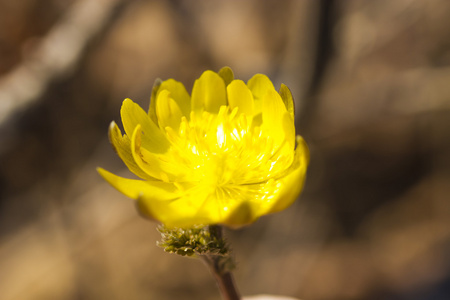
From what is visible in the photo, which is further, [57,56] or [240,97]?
[57,56]

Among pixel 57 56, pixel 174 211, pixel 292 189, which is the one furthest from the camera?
pixel 57 56

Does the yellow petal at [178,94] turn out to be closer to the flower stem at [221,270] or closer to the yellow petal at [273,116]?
the yellow petal at [273,116]

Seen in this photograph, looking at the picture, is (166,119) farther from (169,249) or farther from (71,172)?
(71,172)

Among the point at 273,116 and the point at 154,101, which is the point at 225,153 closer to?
the point at 273,116

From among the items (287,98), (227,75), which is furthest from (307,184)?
(287,98)

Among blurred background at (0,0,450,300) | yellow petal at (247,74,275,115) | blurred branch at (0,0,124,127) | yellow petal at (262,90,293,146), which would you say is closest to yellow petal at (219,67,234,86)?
yellow petal at (247,74,275,115)

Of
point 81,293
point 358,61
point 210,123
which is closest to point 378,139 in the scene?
point 358,61

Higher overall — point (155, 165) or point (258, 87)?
point (258, 87)

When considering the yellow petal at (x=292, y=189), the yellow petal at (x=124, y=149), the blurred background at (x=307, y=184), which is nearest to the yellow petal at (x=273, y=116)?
the yellow petal at (x=292, y=189)

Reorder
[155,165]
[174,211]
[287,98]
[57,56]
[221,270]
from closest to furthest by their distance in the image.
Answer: [174,211], [221,270], [287,98], [155,165], [57,56]
